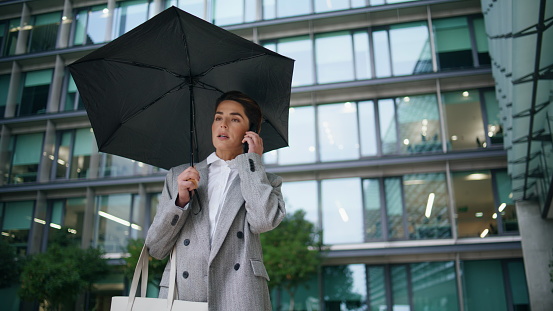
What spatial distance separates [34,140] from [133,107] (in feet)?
75.8

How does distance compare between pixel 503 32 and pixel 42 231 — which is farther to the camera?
pixel 42 231

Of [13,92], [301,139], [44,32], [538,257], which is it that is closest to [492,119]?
[538,257]

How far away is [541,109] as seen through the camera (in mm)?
10359

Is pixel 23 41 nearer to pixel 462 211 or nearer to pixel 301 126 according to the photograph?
pixel 301 126

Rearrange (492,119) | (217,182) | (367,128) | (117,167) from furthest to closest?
(117,167) < (367,128) < (492,119) < (217,182)

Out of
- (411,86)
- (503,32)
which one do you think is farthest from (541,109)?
(411,86)

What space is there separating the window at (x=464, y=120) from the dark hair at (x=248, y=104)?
1777 centimetres

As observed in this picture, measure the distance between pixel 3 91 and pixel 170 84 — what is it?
25.2 metres

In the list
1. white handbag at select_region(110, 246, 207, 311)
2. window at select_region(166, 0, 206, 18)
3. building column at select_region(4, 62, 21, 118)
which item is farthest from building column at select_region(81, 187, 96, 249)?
white handbag at select_region(110, 246, 207, 311)

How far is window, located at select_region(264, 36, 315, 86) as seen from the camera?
2156 centimetres

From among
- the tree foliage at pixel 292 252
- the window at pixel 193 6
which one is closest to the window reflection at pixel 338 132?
the tree foliage at pixel 292 252

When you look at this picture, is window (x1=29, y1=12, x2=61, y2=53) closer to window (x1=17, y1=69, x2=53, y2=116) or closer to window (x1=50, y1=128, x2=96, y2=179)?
window (x1=17, y1=69, x2=53, y2=116)

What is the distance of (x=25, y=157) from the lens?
23.3m

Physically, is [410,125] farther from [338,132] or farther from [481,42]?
[481,42]
